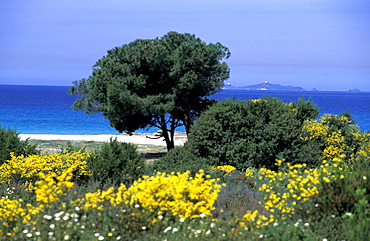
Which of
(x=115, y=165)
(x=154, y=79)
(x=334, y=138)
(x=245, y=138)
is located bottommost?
(x=334, y=138)

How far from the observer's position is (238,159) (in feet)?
41.3

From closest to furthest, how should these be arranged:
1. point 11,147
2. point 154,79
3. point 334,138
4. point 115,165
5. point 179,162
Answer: point 115,165 < point 179,162 < point 11,147 < point 334,138 < point 154,79

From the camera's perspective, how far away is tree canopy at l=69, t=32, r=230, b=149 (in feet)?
69.1

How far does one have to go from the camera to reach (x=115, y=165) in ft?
30.4

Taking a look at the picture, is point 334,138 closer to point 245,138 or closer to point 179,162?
point 245,138

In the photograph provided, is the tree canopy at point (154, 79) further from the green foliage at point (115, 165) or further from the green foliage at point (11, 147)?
the green foliage at point (115, 165)

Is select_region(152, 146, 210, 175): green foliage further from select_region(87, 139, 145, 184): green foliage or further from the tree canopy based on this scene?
the tree canopy

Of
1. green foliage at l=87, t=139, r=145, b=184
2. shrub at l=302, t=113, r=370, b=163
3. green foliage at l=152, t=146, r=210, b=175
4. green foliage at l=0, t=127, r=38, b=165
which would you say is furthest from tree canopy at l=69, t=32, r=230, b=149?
green foliage at l=87, t=139, r=145, b=184

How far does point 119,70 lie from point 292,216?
17107mm

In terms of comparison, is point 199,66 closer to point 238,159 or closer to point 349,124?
point 349,124

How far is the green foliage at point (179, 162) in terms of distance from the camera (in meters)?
9.48

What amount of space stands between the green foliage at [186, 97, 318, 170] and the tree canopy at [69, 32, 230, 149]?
818 cm

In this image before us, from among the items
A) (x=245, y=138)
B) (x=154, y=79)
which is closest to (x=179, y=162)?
(x=245, y=138)

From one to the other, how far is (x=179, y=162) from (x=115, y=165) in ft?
5.87
